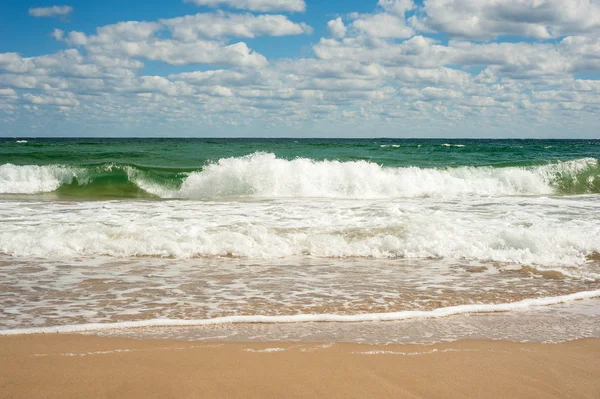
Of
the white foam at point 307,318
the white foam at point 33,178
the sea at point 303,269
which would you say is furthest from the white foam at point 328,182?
the white foam at point 307,318

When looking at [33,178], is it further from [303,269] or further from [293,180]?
[303,269]

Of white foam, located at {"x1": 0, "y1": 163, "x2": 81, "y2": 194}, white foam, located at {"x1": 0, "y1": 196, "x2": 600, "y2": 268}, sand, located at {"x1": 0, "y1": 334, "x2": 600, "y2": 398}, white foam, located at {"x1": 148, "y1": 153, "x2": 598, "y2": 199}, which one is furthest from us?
white foam, located at {"x1": 0, "y1": 163, "x2": 81, "y2": 194}

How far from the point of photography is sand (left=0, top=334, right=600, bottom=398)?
3342 mm

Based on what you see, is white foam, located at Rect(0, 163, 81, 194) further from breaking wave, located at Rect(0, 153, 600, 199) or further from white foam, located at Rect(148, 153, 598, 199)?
white foam, located at Rect(148, 153, 598, 199)

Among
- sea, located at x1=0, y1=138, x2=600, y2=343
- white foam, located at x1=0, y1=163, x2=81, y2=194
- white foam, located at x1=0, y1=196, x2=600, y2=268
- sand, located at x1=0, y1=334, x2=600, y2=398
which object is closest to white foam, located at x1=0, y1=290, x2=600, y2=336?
sea, located at x1=0, y1=138, x2=600, y2=343

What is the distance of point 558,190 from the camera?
67.1 feet

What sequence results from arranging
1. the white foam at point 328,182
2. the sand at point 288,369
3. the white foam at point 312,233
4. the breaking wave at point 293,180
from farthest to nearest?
the breaking wave at point 293,180
the white foam at point 328,182
the white foam at point 312,233
the sand at point 288,369

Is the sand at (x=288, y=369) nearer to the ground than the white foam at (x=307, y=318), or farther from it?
farther from it

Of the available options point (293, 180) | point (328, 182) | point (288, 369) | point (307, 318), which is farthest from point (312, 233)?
point (328, 182)

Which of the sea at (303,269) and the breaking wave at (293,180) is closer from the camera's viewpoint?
the sea at (303,269)

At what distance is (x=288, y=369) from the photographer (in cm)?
371

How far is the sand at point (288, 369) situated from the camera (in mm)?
3342

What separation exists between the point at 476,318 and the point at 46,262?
567 cm

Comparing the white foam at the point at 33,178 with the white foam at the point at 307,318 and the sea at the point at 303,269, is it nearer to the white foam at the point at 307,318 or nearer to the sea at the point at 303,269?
the sea at the point at 303,269
